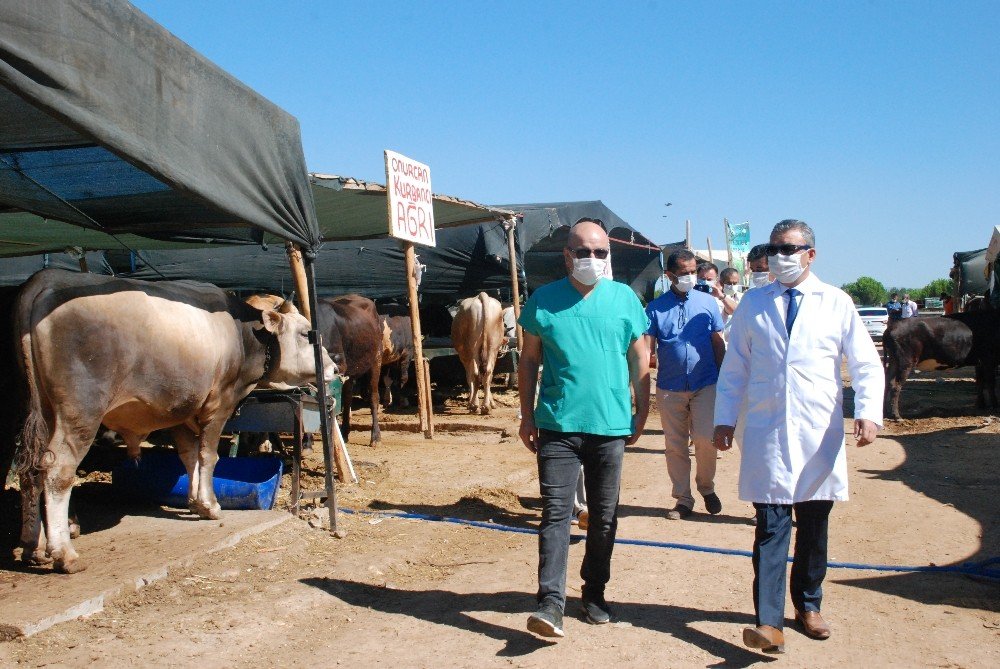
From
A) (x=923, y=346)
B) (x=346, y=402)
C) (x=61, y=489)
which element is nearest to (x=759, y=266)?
(x=346, y=402)

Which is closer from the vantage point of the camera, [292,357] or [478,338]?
[292,357]

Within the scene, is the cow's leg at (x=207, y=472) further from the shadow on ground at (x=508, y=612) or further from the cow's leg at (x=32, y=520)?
the shadow on ground at (x=508, y=612)

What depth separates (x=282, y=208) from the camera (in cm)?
551

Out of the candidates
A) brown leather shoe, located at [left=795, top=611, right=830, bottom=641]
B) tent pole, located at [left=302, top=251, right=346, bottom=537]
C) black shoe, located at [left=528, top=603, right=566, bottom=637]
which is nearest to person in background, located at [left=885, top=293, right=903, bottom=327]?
tent pole, located at [left=302, top=251, right=346, bottom=537]

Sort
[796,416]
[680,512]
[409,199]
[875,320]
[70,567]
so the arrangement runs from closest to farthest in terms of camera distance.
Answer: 1. [796,416]
2. [70,567]
3. [680,512]
4. [409,199]
5. [875,320]

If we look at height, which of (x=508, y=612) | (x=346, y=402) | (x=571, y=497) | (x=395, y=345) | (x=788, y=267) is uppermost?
(x=788, y=267)

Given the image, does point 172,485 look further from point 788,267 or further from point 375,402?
point 788,267

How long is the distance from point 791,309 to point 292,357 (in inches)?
164

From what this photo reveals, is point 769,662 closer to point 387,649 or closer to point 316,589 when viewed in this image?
point 387,649

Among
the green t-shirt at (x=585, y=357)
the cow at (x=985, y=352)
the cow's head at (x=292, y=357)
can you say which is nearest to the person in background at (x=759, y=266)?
the green t-shirt at (x=585, y=357)

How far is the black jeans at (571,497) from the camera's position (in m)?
4.19

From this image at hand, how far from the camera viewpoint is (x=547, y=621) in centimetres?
400

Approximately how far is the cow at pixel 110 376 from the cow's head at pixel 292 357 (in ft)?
1.48

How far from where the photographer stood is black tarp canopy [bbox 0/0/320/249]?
11.7ft
